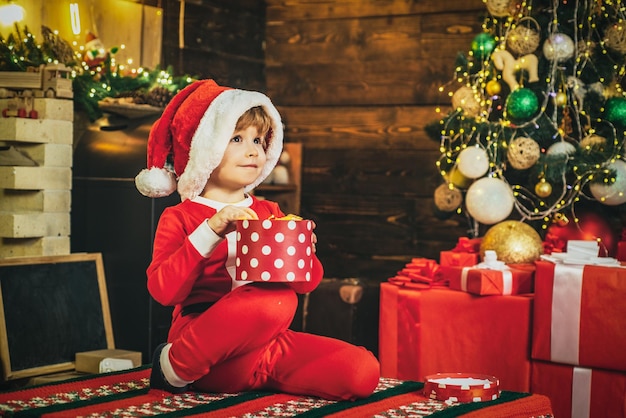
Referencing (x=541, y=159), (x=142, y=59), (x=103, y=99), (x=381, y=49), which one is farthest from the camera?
(x=381, y=49)

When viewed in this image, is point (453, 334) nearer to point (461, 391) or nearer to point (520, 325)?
point (520, 325)

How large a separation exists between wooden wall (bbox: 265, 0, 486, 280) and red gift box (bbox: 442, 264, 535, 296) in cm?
128

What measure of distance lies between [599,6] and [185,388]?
7.04 ft

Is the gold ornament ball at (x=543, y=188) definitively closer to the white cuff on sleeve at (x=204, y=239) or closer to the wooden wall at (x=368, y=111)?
the wooden wall at (x=368, y=111)

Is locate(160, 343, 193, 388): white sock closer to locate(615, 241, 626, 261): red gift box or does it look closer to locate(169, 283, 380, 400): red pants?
locate(169, 283, 380, 400): red pants

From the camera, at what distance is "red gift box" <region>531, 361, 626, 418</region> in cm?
294

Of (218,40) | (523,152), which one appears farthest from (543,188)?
(218,40)

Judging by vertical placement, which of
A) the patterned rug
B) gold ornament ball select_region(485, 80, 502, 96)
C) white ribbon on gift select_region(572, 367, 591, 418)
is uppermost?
gold ornament ball select_region(485, 80, 502, 96)

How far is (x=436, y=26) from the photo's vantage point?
4570mm

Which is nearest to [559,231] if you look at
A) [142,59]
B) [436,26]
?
[436,26]

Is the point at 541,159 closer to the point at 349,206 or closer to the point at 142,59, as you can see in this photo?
the point at 349,206

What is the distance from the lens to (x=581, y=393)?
118 inches

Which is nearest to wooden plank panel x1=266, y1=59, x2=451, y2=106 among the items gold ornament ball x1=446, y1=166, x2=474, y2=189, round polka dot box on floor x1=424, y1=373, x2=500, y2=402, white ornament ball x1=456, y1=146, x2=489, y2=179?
gold ornament ball x1=446, y1=166, x2=474, y2=189

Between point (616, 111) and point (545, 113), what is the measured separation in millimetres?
309
